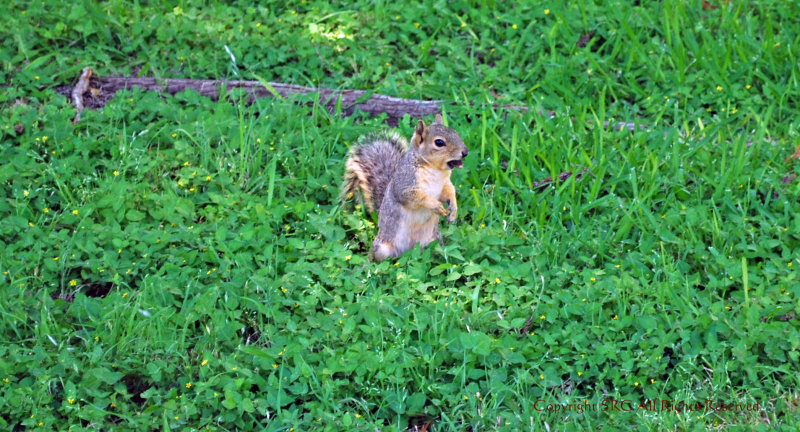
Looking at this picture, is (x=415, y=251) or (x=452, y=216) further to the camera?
(x=452, y=216)

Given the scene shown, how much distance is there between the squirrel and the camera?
4391 mm

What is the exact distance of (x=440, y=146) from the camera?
4375mm

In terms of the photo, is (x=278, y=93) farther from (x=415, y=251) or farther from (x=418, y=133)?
(x=415, y=251)

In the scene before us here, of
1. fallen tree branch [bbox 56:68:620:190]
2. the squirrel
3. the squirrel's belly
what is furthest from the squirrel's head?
fallen tree branch [bbox 56:68:620:190]

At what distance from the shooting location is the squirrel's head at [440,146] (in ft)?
14.3

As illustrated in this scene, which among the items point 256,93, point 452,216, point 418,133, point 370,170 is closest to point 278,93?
point 256,93

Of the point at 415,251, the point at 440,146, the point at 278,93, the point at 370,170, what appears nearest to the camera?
the point at 440,146

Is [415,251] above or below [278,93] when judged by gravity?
below

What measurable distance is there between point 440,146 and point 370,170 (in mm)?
589

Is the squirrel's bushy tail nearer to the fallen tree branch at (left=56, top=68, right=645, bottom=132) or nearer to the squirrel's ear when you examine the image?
the squirrel's ear

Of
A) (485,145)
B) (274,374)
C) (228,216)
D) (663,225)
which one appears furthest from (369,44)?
(274,374)

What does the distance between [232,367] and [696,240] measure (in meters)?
2.48

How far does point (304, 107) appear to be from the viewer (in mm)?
5645

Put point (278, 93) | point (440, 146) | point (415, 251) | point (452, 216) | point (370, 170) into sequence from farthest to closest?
point (278, 93) → point (370, 170) → point (452, 216) → point (415, 251) → point (440, 146)
